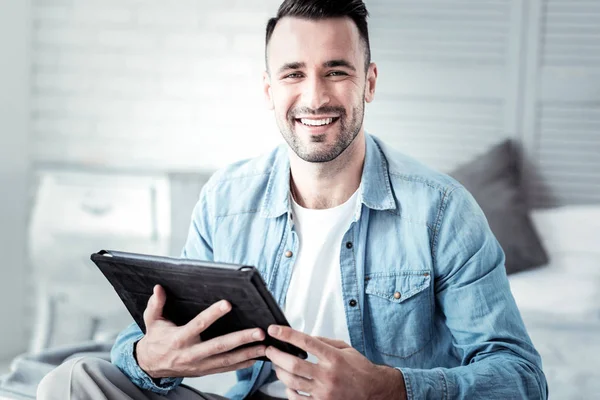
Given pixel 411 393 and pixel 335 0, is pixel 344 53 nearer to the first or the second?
pixel 335 0

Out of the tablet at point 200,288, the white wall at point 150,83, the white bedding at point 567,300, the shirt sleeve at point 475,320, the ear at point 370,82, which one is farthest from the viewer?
the white wall at point 150,83

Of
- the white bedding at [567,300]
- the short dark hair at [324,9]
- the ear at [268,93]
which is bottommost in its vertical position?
the white bedding at [567,300]

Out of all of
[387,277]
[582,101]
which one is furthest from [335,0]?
[582,101]

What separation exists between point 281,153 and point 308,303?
1.10 feet

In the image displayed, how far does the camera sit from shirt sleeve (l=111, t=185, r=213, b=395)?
1.36m

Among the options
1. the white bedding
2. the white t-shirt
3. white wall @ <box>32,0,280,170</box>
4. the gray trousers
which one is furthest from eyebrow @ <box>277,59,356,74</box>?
white wall @ <box>32,0,280,170</box>

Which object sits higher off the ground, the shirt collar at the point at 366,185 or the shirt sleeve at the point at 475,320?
the shirt collar at the point at 366,185

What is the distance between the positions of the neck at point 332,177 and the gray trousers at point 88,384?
1.53ft

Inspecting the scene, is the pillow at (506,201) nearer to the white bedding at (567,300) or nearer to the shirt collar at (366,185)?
the white bedding at (567,300)

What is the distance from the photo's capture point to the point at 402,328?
4.84ft

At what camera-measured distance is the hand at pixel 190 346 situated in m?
1.17

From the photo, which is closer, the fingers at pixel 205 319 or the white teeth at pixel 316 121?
the fingers at pixel 205 319

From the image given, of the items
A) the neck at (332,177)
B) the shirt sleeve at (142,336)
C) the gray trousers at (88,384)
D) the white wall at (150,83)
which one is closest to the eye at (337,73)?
the neck at (332,177)

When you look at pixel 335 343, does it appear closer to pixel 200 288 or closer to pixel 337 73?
pixel 200 288
